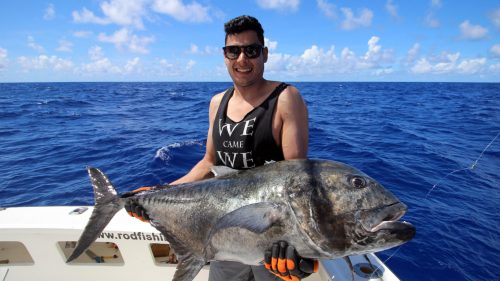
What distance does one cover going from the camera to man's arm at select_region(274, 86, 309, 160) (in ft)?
8.78

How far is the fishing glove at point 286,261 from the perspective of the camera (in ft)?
6.64

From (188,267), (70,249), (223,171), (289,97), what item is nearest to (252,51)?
(289,97)

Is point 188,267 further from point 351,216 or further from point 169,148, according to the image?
point 169,148

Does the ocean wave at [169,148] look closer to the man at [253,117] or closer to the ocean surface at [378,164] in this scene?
the ocean surface at [378,164]

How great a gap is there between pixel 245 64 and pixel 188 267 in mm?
1815

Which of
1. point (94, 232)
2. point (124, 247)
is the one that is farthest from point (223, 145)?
point (124, 247)

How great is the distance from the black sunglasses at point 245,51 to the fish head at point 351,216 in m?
1.35

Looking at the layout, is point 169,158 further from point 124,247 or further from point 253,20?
point 253,20

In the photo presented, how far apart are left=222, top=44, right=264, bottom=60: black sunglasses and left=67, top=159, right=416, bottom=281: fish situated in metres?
1.04

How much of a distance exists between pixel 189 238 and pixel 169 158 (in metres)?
9.23

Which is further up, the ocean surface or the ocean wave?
the ocean wave

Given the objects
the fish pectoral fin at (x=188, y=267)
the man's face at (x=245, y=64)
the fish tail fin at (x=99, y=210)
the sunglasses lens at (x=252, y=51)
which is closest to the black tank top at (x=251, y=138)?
the man's face at (x=245, y=64)

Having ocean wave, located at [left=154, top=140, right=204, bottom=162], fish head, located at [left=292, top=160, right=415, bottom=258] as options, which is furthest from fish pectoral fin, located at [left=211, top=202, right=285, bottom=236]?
ocean wave, located at [left=154, top=140, right=204, bottom=162]

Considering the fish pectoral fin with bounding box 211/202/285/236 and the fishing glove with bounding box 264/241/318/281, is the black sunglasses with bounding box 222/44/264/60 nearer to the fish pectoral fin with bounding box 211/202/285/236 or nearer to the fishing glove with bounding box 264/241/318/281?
the fish pectoral fin with bounding box 211/202/285/236
